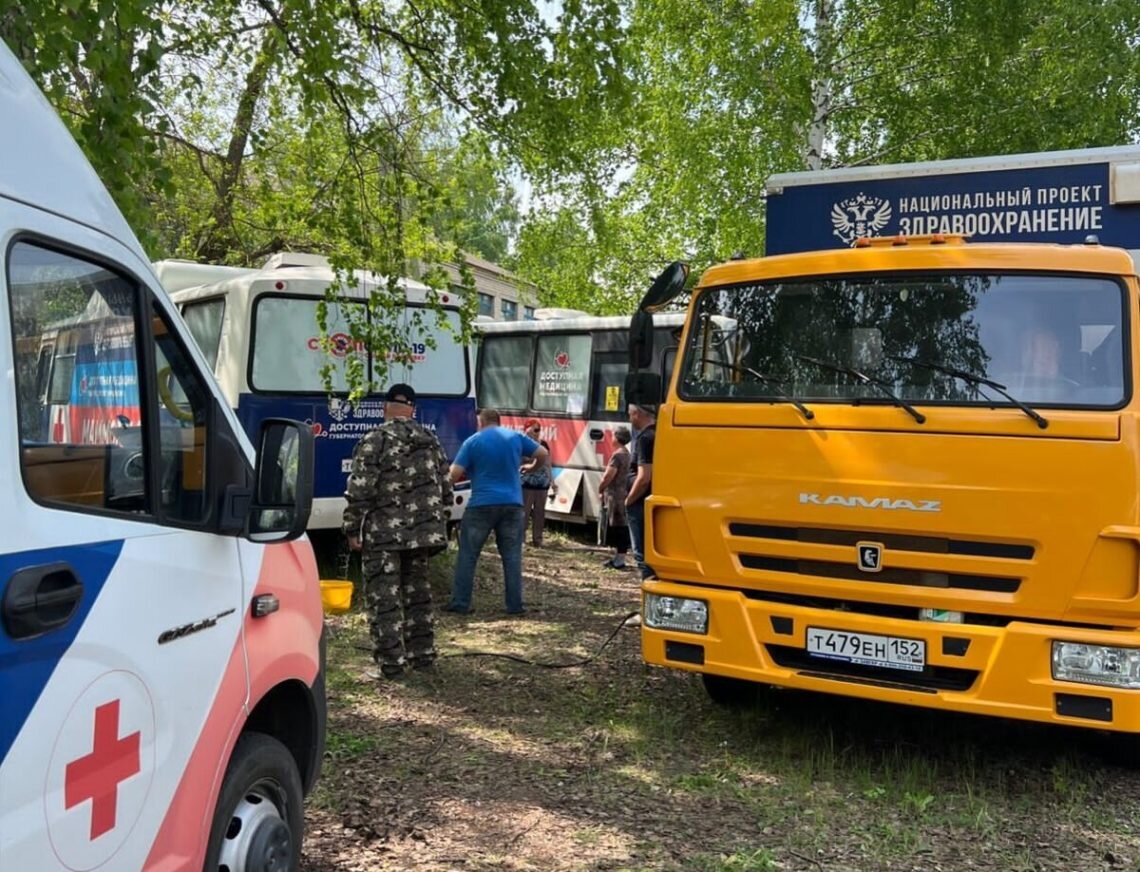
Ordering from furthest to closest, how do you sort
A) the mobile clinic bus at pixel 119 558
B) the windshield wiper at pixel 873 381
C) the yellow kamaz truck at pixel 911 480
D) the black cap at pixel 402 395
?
the black cap at pixel 402 395 → the windshield wiper at pixel 873 381 → the yellow kamaz truck at pixel 911 480 → the mobile clinic bus at pixel 119 558

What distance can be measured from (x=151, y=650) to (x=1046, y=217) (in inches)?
223

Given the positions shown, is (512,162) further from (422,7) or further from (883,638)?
(883,638)

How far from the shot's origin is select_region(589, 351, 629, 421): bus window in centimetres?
1333

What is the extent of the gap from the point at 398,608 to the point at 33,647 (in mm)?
4814

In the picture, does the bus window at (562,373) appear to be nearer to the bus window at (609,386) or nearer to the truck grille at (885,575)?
Result: the bus window at (609,386)

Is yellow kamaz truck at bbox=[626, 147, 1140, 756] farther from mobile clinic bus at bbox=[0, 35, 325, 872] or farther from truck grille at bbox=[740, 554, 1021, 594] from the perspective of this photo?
mobile clinic bus at bbox=[0, 35, 325, 872]

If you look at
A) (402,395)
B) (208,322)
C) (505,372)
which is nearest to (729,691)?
(402,395)

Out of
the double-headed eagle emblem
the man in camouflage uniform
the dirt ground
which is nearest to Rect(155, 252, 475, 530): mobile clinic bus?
the man in camouflage uniform

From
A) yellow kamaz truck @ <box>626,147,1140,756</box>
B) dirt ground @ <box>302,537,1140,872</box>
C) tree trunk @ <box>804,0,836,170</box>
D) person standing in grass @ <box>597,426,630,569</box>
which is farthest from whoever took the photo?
tree trunk @ <box>804,0,836,170</box>

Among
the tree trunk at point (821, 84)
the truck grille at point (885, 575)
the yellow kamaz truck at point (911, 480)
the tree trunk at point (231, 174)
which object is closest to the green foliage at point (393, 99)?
the tree trunk at point (231, 174)

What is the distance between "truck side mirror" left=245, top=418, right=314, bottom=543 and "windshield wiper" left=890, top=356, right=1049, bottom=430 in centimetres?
315

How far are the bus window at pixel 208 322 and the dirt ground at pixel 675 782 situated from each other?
13.4 feet

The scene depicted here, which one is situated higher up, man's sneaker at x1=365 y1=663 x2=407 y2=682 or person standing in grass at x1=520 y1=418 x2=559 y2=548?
person standing in grass at x1=520 y1=418 x2=559 y2=548

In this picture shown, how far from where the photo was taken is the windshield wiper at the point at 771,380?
4.81 metres
